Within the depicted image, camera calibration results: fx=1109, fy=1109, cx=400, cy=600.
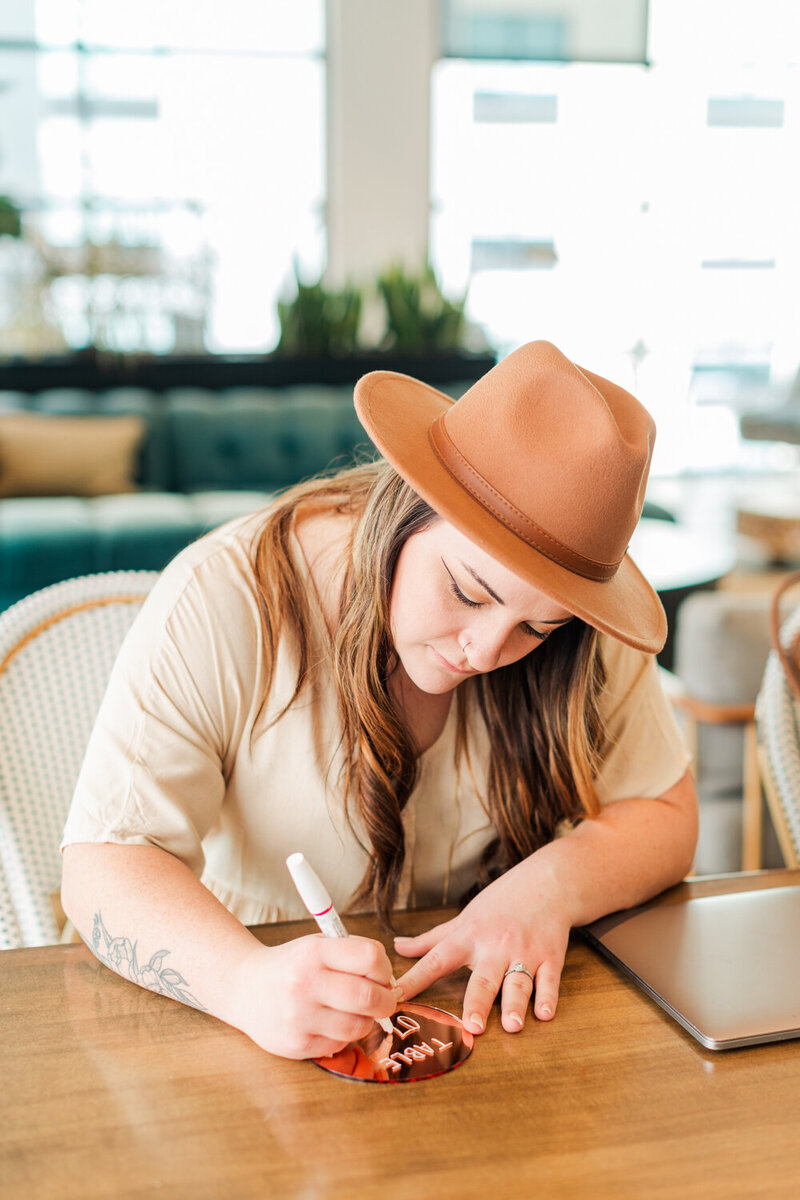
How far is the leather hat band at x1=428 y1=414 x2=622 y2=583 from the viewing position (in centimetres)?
87

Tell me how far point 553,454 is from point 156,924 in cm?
48

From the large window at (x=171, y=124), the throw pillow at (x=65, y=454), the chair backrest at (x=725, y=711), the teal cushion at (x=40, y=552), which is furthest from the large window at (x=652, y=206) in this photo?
the chair backrest at (x=725, y=711)

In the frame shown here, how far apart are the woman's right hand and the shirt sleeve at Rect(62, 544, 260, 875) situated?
0.23 meters

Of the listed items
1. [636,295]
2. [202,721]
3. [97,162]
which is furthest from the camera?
[636,295]

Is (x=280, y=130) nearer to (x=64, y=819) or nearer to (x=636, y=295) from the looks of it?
(x=636, y=295)

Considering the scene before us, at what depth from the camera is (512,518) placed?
870 millimetres

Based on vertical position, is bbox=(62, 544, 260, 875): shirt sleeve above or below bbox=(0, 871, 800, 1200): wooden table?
above

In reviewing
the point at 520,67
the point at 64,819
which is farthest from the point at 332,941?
the point at 520,67

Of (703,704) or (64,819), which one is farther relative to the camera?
(703,704)

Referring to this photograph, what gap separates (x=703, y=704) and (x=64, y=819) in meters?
1.37

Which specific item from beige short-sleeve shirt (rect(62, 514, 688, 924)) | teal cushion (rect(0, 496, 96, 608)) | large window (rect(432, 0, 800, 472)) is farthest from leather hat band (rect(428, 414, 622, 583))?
large window (rect(432, 0, 800, 472))

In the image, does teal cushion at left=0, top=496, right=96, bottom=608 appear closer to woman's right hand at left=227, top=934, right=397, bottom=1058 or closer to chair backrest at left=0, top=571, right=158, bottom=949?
chair backrest at left=0, top=571, right=158, bottom=949

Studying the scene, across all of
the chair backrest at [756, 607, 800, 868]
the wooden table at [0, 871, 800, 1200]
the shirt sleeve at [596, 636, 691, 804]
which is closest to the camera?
the wooden table at [0, 871, 800, 1200]

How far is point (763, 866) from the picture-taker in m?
2.19
